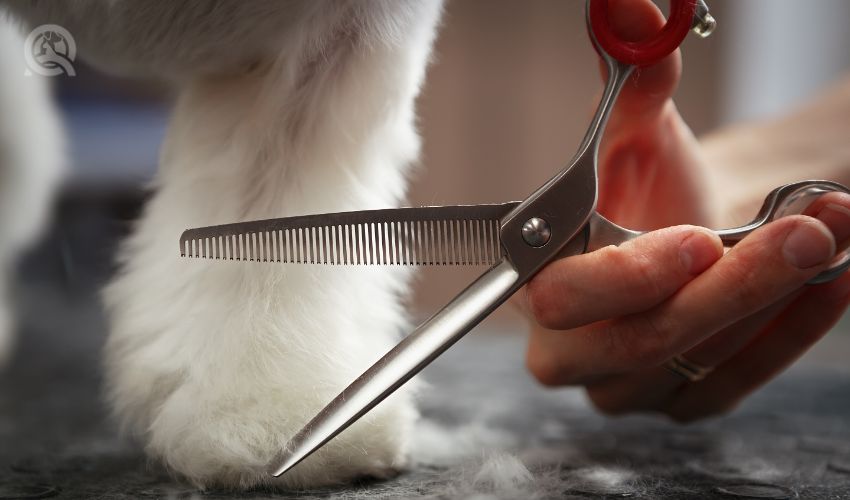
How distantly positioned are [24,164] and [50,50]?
0.25 m

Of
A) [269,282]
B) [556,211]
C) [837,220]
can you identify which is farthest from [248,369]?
[837,220]

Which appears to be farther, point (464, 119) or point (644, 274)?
point (464, 119)

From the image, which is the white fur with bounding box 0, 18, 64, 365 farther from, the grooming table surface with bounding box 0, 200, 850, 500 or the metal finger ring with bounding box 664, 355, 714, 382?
the metal finger ring with bounding box 664, 355, 714, 382

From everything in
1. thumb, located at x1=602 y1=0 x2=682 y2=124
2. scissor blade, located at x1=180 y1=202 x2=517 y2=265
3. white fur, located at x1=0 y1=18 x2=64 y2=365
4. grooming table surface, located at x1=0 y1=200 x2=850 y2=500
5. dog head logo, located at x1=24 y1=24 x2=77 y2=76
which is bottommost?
grooming table surface, located at x1=0 y1=200 x2=850 y2=500

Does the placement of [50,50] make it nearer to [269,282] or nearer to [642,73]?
[269,282]

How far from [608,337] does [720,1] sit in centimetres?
24

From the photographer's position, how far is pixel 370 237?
0.32 meters

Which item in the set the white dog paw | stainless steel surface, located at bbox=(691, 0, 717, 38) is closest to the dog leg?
the white dog paw

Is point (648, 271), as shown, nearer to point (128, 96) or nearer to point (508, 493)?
point (508, 493)

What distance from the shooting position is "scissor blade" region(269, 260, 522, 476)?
0.99 feet

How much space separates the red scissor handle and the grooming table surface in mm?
189

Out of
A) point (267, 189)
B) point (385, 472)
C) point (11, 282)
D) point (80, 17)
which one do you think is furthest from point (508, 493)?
point (11, 282)

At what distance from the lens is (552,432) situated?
51 centimetres

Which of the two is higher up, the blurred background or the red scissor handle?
the blurred background
